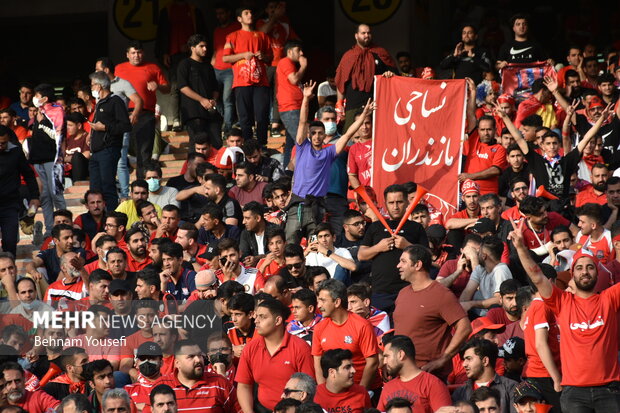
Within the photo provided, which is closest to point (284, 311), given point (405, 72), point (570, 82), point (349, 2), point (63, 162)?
point (63, 162)

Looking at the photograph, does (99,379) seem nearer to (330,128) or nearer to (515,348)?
(515,348)

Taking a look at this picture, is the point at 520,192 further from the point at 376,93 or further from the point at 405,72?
the point at 405,72

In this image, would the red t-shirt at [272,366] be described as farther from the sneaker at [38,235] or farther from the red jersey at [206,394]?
the sneaker at [38,235]

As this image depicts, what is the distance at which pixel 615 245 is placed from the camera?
11.8m

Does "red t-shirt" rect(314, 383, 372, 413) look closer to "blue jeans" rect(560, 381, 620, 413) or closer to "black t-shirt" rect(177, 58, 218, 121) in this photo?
"blue jeans" rect(560, 381, 620, 413)

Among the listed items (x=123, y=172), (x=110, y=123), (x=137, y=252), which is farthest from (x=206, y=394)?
(x=123, y=172)

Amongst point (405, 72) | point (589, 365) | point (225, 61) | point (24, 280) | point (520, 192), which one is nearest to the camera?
point (589, 365)

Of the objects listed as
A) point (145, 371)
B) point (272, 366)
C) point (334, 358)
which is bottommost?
point (145, 371)

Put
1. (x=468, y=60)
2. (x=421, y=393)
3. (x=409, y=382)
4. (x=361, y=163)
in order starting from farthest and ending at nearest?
(x=468, y=60) < (x=361, y=163) < (x=409, y=382) < (x=421, y=393)

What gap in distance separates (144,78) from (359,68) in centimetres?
276

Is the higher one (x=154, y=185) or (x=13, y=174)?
(x=13, y=174)

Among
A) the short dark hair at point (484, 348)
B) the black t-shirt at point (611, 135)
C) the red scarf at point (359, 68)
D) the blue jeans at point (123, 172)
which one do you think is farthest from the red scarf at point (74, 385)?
the black t-shirt at point (611, 135)

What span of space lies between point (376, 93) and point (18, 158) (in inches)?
163

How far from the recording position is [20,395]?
10.3 m
